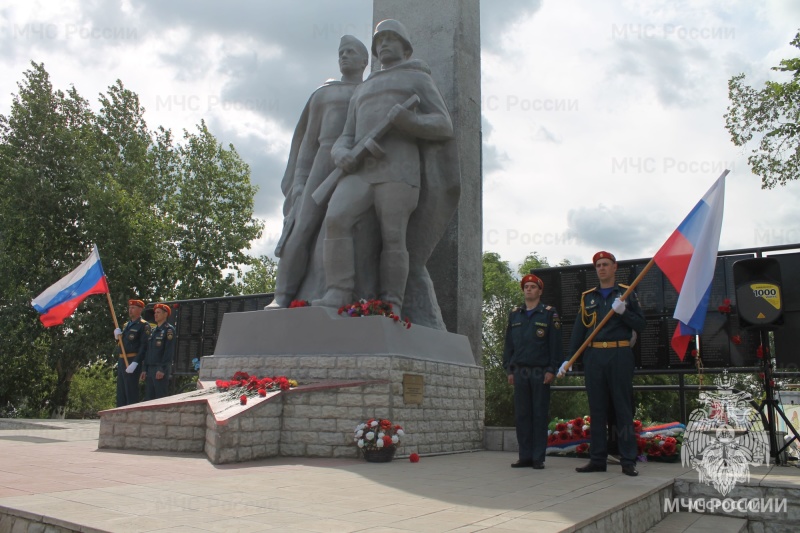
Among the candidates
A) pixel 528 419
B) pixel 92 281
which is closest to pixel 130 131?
pixel 92 281

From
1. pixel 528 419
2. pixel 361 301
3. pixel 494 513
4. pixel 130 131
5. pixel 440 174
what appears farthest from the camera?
pixel 130 131

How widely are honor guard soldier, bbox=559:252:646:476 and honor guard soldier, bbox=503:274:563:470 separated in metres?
0.28

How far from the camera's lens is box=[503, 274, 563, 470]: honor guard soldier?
19.9ft

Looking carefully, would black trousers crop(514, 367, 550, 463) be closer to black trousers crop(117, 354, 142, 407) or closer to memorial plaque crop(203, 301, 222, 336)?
black trousers crop(117, 354, 142, 407)

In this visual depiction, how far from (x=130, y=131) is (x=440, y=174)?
73.4 ft

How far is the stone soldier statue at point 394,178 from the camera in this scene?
7773mm

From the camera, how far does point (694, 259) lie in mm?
5805

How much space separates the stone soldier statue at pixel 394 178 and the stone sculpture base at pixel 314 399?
1.82 feet

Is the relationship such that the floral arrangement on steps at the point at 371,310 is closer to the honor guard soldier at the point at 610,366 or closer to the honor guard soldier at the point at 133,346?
the honor guard soldier at the point at 610,366

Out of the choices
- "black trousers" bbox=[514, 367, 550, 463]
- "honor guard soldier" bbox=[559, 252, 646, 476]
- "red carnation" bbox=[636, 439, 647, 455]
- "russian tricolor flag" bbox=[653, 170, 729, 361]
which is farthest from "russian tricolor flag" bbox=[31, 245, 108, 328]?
"russian tricolor flag" bbox=[653, 170, 729, 361]

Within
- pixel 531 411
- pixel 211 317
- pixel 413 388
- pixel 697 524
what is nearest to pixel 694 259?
pixel 531 411

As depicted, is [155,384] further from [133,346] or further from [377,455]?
[377,455]

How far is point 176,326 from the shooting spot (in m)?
13.5

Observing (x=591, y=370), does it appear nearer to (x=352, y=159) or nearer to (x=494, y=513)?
(x=494, y=513)
